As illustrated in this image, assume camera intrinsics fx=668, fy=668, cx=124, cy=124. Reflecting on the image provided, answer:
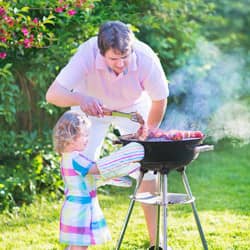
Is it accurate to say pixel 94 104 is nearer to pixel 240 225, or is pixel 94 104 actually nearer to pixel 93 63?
pixel 93 63

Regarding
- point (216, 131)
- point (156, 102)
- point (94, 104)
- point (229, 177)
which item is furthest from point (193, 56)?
point (94, 104)

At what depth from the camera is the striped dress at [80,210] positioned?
3.01m

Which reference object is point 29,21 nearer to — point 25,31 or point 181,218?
point 25,31

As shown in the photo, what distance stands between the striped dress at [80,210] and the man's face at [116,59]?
1.52 feet

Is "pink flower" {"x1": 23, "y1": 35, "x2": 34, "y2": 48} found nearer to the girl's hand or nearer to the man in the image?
the man

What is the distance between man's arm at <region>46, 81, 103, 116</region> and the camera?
3105mm

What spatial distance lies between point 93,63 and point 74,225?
0.83m

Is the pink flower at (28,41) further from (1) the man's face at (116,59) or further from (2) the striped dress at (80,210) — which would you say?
(2) the striped dress at (80,210)

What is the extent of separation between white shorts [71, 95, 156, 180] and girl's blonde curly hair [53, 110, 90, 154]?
533 millimetres

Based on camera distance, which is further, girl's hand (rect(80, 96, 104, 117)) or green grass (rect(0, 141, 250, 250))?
green grass (rect(0, 141, 250, 250))

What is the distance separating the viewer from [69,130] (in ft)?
9.72

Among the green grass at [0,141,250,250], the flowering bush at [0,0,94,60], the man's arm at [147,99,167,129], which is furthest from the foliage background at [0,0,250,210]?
the man's arm at [147,99,167,129]

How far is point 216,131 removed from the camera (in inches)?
161

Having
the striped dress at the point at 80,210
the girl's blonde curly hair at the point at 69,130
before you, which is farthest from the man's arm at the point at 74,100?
the striped dress at the point at 80,210
